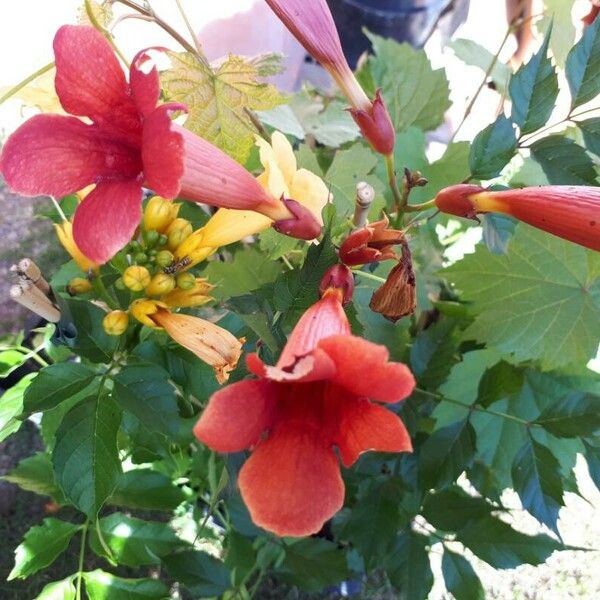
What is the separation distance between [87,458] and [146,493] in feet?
0.82

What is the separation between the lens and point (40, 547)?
732 millimetres

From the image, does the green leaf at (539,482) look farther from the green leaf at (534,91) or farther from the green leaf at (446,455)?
the green leaf at (534,91)

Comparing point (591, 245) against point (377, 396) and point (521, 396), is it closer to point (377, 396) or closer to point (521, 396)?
point (377, 396)

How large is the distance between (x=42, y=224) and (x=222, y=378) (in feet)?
3.92

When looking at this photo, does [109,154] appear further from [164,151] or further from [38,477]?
[38,477]

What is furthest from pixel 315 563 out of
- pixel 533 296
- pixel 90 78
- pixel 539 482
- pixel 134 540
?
pixel 90 78

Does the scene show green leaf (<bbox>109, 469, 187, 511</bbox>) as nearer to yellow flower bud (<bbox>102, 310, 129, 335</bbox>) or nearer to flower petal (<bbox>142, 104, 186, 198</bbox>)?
yellow flower bud (<bbox>102, 310, 129, 335</bbox>)

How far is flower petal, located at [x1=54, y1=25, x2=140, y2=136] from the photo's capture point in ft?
1.33

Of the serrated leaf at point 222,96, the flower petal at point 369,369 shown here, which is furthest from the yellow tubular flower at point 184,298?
the flower petal at point 369,369

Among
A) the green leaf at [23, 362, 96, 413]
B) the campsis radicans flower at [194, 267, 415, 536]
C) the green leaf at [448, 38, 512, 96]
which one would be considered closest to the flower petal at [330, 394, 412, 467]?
the campsis radicans flower at [194, 267, 415, 536]

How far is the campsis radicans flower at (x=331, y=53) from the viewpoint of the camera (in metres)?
0.48

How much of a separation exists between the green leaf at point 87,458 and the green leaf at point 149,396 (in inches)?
1.0

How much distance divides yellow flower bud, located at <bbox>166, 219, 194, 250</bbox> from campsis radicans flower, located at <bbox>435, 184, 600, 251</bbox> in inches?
8.5

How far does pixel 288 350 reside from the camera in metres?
0.38
